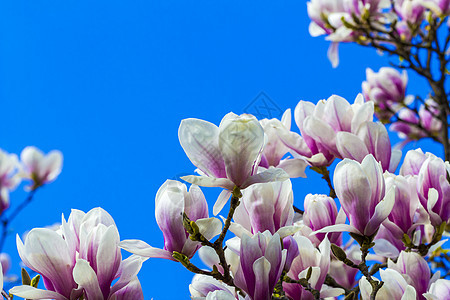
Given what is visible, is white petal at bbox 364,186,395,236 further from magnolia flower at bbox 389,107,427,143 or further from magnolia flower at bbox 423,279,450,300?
magnolia flower at bbox 389,107,427,143

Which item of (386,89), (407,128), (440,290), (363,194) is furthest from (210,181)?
Answer: (407,128)

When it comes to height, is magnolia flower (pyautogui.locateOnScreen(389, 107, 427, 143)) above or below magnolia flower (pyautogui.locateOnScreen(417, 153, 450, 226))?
above

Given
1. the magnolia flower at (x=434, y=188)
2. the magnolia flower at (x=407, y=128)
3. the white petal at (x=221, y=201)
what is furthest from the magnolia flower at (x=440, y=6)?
the white petal at (x=221, y=201)

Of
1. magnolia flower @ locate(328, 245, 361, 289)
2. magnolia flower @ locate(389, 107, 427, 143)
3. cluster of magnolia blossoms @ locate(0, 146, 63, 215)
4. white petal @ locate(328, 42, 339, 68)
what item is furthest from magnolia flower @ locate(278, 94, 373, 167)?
cluster of magnolia blossoms @ locate(0, 146, 63, 215)

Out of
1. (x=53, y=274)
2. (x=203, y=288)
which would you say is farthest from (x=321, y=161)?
(x=53, y=274)

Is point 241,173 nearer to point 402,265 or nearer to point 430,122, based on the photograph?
point 402,265

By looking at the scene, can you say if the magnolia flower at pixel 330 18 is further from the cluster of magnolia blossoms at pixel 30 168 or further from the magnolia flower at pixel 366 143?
the cluster of magnolia blossoms at pixel 30 168

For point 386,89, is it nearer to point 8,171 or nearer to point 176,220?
point 176,220
